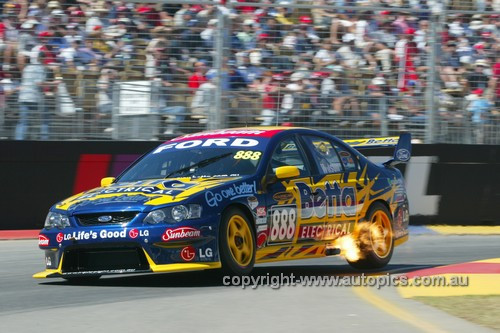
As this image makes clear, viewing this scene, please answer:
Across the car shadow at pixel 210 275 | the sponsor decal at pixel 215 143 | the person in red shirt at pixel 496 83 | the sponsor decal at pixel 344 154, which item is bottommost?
the car shadow at pixel 210 275

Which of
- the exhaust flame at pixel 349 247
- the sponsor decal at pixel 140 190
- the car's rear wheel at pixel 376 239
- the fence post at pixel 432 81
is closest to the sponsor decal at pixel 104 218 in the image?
the sponsor decal at pixel 140 190

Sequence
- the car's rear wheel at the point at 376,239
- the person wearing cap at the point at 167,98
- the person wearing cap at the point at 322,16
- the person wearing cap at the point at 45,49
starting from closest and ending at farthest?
1. the car's rear wheel at the point at 376,239
2. the person wearing cap at the point at 45,49
3. the person wearing cap at the point at 167,98
4. the person wearing cap at the point at 322,16

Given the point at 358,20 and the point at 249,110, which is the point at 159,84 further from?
the point at 358,20

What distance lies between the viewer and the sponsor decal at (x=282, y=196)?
8859 mm

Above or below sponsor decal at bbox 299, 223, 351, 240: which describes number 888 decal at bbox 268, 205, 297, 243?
above

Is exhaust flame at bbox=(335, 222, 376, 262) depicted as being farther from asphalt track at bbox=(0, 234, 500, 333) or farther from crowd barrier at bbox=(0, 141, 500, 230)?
crowd barrier at bbox=(0, 141, 500, 230)

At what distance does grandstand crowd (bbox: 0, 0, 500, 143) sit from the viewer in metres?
14.5

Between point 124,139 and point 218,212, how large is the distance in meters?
6.89

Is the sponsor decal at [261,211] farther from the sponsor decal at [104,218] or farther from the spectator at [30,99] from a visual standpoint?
the spectator at [30,99]

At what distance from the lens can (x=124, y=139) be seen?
48.8 ft

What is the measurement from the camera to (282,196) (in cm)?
893

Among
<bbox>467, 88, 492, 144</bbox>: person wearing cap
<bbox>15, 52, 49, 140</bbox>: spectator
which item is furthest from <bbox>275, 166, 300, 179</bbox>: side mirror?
<bbox>467, 88, 492, 144</bbox>: person wearing cap
